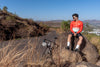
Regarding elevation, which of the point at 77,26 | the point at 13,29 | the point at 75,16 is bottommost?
the point at 13,29

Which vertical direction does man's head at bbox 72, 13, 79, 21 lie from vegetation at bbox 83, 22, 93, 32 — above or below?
above

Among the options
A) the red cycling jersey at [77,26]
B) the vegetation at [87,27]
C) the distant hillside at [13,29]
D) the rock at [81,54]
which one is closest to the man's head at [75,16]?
the red cycling jersey at [77,26]

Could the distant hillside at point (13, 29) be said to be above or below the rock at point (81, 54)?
above

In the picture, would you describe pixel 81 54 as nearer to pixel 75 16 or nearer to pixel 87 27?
pixel 75 16

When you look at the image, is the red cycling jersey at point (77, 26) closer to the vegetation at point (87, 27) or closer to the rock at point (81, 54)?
the rock at point (81, 54)

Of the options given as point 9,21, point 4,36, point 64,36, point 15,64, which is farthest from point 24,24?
point 15,64

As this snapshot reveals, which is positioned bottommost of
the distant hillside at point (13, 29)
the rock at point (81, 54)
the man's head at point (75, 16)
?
the rock at point (81, 54)

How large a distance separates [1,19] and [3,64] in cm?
774

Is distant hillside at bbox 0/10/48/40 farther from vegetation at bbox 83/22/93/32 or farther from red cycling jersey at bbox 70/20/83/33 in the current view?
red cycling jersey at bbox 70/20/83/33

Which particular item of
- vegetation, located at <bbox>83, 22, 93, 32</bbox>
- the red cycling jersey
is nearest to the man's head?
the red cycling jersey

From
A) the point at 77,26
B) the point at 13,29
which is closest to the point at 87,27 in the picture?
the point at 77,26

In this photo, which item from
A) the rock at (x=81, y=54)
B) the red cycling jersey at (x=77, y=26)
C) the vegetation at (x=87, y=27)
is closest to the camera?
the rock at (x=81, y=54)

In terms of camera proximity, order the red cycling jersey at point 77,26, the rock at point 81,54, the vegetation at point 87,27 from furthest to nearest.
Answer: the vegetation at point 87,27 → the red cycling jersey at point 77,26 → the rock at point 81,54

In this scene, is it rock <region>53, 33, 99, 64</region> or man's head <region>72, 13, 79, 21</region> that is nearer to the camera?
rock <region>53, 33, 99, 64</region>
